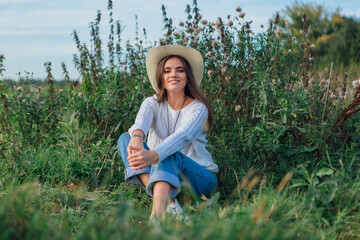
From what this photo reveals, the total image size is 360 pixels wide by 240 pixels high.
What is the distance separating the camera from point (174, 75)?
128 inches

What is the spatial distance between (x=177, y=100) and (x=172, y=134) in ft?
1.73

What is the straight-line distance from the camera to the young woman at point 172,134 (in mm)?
2822

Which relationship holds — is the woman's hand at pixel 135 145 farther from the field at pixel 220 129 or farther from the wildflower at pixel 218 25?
the wildflower at pixel 218 25

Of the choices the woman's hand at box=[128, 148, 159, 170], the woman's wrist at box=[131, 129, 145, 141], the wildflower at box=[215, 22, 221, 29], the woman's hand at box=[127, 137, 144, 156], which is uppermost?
the wildflower at box=[215, 22, 221, 29]

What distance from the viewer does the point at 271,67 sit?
3494 mm

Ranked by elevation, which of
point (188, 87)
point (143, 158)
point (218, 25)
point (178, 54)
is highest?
point (218, 25)

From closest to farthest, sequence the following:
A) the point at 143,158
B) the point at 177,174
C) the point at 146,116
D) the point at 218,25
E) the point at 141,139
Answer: the point at 143,158
the point at 177,174
the point at 141,139
the point at 146,116
the point at 218,25

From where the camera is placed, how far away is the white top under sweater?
9.60 ft

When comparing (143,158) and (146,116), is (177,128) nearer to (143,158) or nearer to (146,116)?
(146,116)

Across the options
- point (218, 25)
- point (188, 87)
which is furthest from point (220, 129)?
point (218, 25)

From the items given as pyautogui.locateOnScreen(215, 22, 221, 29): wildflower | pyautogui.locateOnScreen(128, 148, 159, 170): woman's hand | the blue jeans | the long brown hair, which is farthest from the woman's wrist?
pyautogui.locateOnScreen(215, 22, 221, 29): wildflower

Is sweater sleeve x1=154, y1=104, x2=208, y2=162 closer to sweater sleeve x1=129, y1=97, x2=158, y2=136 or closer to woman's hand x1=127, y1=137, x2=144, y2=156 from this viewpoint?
woman's hand x1=127, y1=137, x2=144, y2=156

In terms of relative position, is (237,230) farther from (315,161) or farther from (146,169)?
(315,161)

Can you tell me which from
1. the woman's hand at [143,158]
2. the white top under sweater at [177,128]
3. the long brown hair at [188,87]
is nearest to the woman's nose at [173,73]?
the long brown hair at [188,87]
